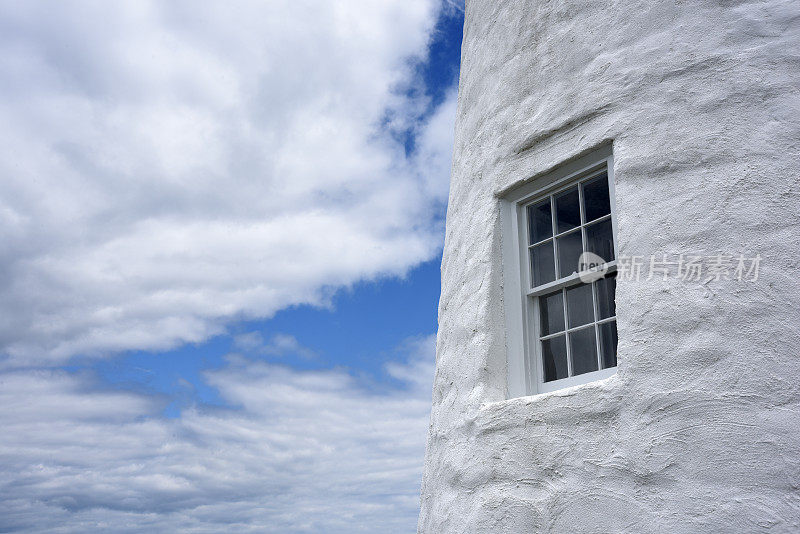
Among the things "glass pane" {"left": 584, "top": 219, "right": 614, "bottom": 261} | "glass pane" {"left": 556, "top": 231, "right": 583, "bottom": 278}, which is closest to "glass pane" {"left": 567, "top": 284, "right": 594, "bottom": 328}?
"glass pane" {"left": 556, "top": 231, "right": 583, "bottom": 278}

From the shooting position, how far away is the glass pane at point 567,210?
17.7ft

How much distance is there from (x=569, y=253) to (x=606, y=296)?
18.7 inches

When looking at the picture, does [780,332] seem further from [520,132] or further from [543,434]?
[520,132]

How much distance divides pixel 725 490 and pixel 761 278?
1197mm

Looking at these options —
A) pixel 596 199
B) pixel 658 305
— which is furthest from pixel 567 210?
pixel 658 305

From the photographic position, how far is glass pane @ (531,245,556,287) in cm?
550

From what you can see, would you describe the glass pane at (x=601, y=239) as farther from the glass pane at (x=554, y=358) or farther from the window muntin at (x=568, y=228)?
the glass pane at (x=554, y=358)

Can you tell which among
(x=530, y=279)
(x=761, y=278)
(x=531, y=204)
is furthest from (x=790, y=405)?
(x=531, y=204)

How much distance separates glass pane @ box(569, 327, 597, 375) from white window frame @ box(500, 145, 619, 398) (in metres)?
0.07

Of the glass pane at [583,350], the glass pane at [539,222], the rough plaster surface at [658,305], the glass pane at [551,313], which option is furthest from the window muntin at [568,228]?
the glass pane at [583,350]

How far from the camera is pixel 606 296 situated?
5047 millimetres

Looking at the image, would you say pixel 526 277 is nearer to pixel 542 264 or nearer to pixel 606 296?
pixel 542 264

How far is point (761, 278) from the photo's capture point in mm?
4078

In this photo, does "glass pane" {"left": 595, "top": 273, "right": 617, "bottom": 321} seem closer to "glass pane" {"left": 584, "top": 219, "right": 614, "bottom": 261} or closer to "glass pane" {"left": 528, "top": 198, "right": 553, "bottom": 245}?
"glass pane" {"left": 584, "top": 219, "right": 614, "bottom": 261}
